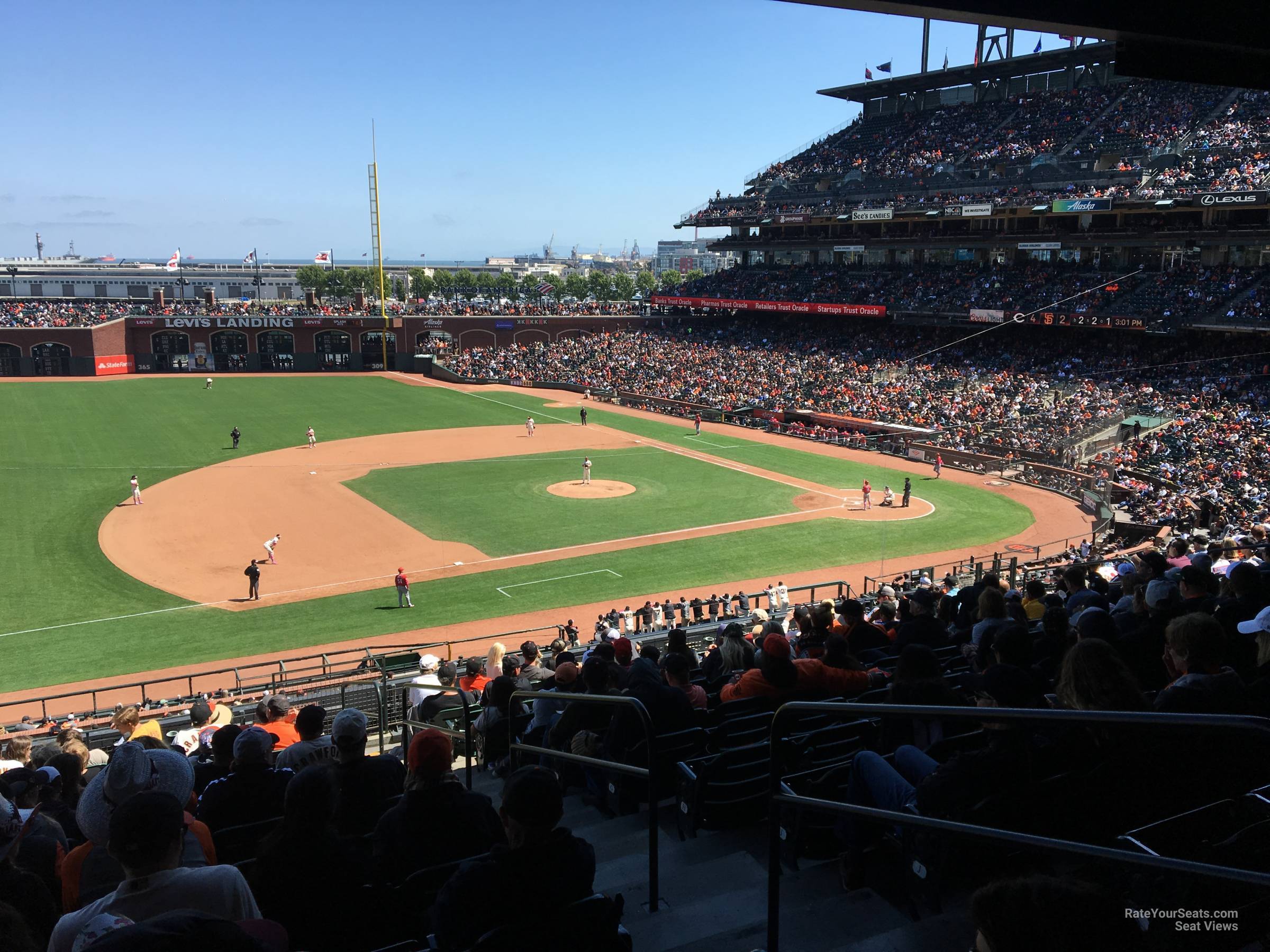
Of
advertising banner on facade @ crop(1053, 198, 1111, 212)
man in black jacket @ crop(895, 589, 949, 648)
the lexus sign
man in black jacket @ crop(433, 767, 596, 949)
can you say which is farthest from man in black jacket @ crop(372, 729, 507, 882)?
advertising banner on facade @ crop(1053, 198, 1111, 212)

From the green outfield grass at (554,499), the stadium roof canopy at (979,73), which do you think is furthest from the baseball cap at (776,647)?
the stadium roof canopy at (979,73)

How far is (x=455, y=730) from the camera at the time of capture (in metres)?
11.6

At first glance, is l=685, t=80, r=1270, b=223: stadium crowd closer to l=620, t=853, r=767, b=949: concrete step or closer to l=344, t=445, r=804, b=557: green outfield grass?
l=344, t=445, r=804, b=557: green outfield grass

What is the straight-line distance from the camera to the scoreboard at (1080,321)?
4738 centimetres

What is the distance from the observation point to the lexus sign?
4356 cm

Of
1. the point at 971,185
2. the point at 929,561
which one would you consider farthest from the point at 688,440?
the point at 971,185

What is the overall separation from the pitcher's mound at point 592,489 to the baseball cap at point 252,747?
32.2 metres

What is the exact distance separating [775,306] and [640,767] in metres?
67.9

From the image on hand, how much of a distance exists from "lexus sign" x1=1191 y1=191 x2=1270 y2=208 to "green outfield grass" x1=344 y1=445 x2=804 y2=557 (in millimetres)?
26442

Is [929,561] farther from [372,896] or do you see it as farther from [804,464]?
[372,896]

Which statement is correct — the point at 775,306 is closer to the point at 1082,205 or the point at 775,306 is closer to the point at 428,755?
the point at 1082,205

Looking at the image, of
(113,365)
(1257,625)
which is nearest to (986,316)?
(1257,625)

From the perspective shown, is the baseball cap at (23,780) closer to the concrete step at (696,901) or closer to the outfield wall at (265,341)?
the concrete step at (696,901)

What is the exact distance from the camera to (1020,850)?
473 cm
